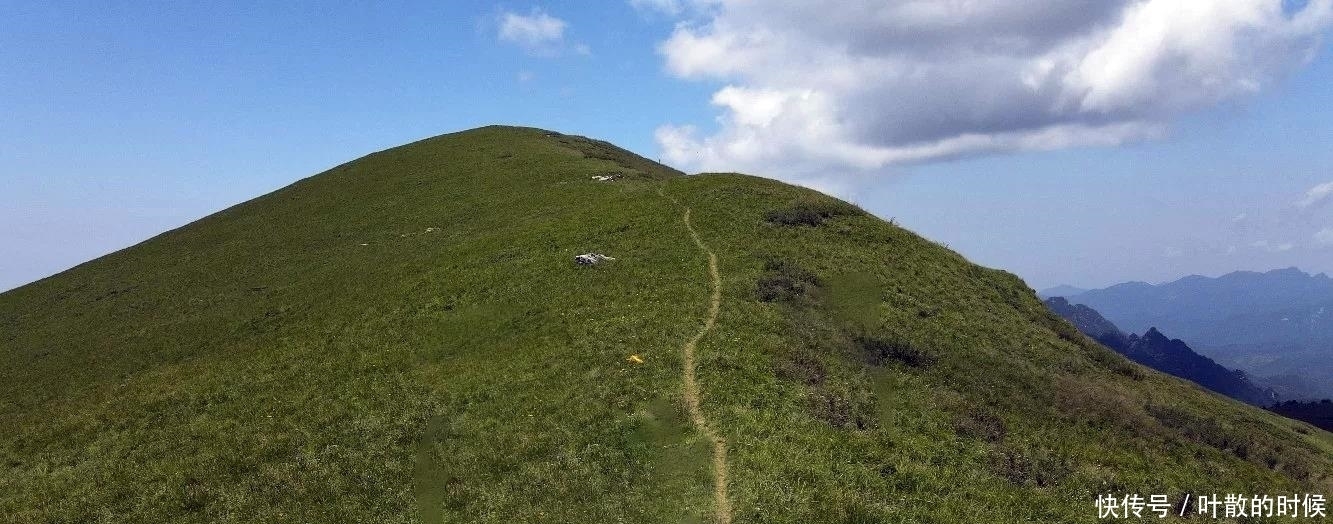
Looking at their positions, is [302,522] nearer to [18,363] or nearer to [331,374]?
[331,374]

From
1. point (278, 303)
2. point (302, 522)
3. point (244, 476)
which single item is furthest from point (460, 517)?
point (278, 303)

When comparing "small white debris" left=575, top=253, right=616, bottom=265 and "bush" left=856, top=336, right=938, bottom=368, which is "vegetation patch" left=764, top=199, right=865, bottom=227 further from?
"bush" left=856, top=336, right=938, bottom=368

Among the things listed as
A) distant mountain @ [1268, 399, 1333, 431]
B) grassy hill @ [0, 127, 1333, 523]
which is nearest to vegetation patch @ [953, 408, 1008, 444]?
grassy hill @ [0, 127, 1333, 523]

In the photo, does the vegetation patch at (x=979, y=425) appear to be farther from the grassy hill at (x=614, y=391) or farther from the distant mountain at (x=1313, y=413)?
the distant mountain at (x=1313, y=413)

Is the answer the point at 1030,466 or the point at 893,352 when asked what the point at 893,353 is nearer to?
the point at 893,352

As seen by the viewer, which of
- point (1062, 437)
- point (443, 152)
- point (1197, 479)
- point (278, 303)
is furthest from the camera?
point (443, 152)

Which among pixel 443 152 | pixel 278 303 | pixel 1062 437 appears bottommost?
pixel 1062 437
